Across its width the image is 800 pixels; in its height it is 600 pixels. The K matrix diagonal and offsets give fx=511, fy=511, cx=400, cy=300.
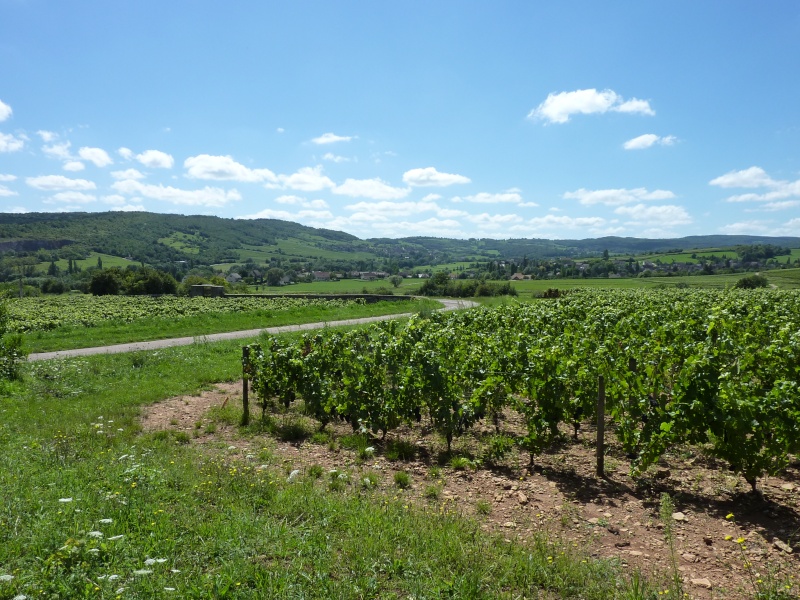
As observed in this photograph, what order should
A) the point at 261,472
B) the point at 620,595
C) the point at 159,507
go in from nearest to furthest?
the point at 620,595, the point at 159,507, the point at 261,472

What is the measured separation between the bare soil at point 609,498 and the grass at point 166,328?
15701 mm

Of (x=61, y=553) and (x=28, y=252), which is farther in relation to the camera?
(x=28, y=252)

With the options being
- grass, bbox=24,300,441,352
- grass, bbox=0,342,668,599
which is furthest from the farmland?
grass, bbox=24,300,441,352

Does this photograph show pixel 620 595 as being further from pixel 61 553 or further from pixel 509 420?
pixel 509 420

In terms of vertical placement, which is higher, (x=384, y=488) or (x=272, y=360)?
(x=272, y=360)

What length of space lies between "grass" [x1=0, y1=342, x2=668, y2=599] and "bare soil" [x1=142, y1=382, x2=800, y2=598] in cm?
54

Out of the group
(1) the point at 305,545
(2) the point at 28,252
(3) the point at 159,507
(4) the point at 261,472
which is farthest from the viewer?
(2) the point at 28,252

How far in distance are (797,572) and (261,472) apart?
244 inches

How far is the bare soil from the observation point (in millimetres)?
5050

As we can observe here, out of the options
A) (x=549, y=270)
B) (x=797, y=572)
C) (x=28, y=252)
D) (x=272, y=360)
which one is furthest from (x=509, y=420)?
(x=28, y=252)

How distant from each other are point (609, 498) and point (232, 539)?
467 cm

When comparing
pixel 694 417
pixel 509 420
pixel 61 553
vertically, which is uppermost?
pixel 694 417

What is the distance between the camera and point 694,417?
6.55 meters

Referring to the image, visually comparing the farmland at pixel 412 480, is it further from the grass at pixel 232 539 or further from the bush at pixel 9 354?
the bush at pixel 9 354
